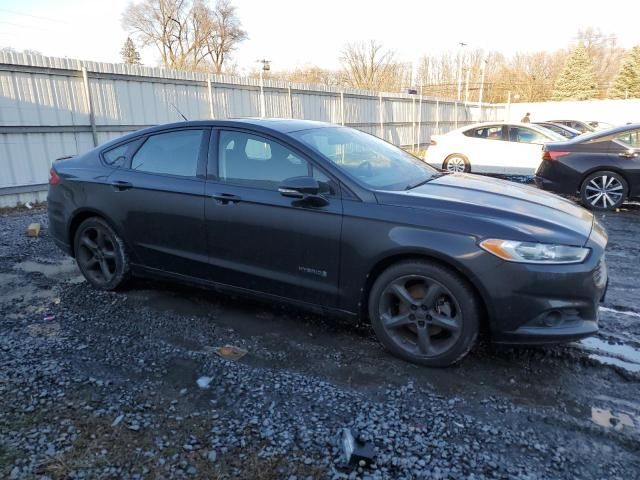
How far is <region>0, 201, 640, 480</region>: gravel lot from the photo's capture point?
2.27m

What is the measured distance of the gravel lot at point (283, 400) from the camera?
2271 millimetres

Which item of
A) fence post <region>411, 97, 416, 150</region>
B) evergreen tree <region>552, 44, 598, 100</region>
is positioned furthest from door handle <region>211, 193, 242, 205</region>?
evergreen tree <region>552, 44, 598, 100</region>

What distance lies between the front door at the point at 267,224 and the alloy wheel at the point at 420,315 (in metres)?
0.42

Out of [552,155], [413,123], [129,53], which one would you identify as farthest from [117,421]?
[129,53]

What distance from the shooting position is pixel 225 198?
3.64m

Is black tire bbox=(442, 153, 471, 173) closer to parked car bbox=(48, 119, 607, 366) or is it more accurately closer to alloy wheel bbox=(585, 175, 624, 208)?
alloy wheel bbox=(585, 175, 624, 208)

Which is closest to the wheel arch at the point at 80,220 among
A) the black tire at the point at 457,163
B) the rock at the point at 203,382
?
the rock at the point at 203,382

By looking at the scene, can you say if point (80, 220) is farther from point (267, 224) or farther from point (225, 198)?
point (267, 224)

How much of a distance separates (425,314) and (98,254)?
3142mm

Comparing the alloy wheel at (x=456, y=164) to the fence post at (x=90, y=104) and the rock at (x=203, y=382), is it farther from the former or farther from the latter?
the rock at (x=203, y=382)

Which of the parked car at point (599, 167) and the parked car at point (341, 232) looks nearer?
the parked car at point (341, 232)

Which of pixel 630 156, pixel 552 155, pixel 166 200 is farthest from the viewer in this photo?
pixel 552 155

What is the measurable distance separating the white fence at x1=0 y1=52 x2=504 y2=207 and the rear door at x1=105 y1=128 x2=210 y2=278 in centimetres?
602

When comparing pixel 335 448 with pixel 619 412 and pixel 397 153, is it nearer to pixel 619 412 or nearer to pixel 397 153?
pixel 619 412
